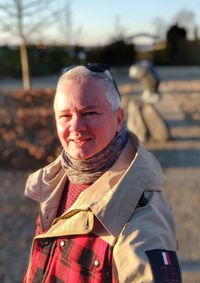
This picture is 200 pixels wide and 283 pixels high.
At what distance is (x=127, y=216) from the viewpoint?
1.53m

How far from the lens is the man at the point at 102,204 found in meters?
1.46

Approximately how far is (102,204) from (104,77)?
1.40 feet

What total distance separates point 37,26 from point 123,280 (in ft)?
55.2

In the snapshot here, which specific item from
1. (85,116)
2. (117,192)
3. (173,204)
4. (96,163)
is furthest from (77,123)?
(173,204)

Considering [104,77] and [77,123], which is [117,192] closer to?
[77,123]

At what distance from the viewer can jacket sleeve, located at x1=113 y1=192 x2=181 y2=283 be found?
142cm

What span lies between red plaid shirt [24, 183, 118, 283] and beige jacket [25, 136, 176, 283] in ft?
0.10

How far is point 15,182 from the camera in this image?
6.75m

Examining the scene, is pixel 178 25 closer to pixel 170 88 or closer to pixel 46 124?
pixel 170 88

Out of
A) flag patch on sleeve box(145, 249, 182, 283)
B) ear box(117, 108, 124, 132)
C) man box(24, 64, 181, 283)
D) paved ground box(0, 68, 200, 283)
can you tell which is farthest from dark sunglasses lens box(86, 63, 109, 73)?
paved ground box(0, 68, 200, 283)

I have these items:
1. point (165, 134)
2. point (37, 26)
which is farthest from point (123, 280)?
point (37, 26)

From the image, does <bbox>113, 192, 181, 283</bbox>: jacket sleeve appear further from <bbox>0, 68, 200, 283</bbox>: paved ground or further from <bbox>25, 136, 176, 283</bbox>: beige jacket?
<bbox>0, 68, 200, 283</bbox>: paved ground


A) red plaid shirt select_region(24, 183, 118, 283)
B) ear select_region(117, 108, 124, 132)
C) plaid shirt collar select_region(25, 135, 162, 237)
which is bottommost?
red plaid shirt select_region(24, 183, 118, 283)

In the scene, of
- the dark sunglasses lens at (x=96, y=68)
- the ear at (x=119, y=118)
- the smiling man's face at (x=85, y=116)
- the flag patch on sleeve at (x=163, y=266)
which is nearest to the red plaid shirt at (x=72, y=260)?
the flag patch on sleeve at (x=163, y=266)
